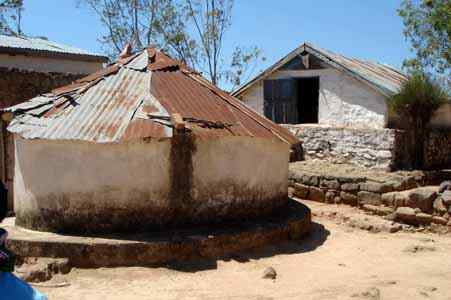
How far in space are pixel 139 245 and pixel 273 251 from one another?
6.81 feet

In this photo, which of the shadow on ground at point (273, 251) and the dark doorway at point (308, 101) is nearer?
the shadow on ground at point (273, 251)

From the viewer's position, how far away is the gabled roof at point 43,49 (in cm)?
1260

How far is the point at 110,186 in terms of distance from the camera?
23.0 ft

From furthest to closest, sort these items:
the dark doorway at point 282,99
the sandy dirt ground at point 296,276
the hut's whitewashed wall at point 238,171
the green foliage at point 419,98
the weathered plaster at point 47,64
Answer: the dark doorway at point 282,99, the green foliage at point 419,98, the weathered plaster at point 47,64, the hut's whitewashed wall at point 238,171, the sandy dirt ground at point 296,276

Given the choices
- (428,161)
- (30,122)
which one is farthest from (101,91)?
(428,161)

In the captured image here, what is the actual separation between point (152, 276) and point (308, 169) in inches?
293

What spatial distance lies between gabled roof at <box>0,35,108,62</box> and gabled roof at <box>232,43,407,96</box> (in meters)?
5.12

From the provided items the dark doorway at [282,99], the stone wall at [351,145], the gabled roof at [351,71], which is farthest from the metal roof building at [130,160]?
the dark doorway at [282,99]

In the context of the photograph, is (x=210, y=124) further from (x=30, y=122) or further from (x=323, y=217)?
(x=323, y=217)

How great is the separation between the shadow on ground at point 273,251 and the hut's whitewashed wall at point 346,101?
5.51m

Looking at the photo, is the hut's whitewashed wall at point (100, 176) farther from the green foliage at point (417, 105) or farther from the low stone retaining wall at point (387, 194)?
the green foliage at point (417, 105)

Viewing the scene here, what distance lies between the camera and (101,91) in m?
7.92

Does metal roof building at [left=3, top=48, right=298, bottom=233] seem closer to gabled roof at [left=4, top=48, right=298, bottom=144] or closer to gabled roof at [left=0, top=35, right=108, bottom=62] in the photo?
gabled roof at [left=4, top=48, right=298, bottom=144]

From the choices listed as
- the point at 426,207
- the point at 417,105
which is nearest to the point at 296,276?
the point at 426,207
